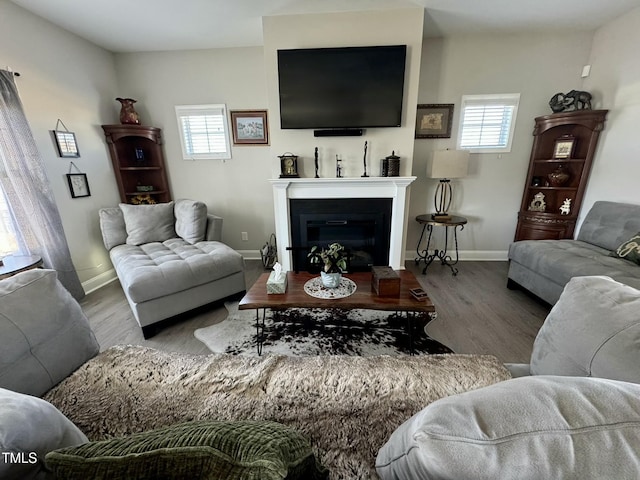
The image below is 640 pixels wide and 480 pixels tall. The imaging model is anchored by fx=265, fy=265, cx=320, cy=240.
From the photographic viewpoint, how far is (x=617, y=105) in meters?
2.58

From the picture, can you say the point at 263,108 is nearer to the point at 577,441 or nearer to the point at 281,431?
the point at 281,431

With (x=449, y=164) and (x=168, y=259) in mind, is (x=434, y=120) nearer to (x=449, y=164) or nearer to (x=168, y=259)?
(x=449, y=164)

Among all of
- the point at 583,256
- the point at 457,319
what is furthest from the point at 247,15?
the point at 583,256

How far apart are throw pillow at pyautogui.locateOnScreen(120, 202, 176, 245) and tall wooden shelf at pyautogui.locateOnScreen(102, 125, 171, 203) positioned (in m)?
0.63

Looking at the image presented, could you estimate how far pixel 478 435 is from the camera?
402 millimetres

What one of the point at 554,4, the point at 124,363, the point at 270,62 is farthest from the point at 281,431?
the point at 554,4

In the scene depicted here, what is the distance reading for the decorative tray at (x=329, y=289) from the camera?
1751 millimetres

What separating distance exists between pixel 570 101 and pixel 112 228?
4993 millimetres

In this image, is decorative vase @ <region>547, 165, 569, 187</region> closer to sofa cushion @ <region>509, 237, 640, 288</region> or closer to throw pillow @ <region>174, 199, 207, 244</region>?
sofa cushion @ <region>509, 237, 640, 288</region>

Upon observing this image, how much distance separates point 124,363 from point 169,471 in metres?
0.74

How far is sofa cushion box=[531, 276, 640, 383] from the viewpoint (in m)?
0.70

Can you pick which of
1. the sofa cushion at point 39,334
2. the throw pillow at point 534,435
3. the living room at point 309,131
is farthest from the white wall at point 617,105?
the sofa cushion at point 39,334

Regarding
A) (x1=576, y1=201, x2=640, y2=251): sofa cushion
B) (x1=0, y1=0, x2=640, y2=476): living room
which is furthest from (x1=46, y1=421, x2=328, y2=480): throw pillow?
(x1=576, y1=201, x2=640, y2=251): sofa cushion

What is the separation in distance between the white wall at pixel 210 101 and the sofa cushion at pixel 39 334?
2.42 metres
